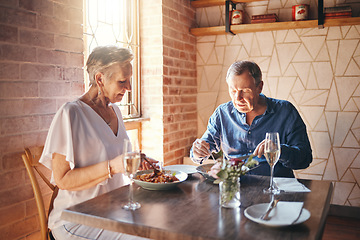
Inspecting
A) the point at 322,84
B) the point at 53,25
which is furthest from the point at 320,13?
the point at 53,25

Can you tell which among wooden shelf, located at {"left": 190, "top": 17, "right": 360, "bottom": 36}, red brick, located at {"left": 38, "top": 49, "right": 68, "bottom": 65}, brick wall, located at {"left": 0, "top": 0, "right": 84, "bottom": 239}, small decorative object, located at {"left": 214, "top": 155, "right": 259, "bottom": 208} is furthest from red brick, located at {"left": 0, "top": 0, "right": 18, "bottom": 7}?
wooden shelf, located at {"left": 190, "top": 17, "right": 360, "bottom": 36}

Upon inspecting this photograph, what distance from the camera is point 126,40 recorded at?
3.24 m

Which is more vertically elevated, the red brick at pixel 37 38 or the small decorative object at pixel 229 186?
the red brick at pixel 37 38

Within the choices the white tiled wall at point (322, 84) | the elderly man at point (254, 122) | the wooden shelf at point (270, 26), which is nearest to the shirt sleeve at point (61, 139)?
the elderly man at point (254, 122)

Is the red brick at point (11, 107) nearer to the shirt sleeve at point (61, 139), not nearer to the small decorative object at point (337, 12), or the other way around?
the shirt sleeve at point (61, 139)

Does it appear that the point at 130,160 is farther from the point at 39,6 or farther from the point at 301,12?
the point at 301,12

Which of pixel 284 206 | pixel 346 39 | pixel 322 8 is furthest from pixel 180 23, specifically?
pixel 284 206

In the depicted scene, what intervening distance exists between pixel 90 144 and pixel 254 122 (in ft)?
3.40

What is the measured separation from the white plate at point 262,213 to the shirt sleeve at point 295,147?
68 cm

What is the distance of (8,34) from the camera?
6.02 ft

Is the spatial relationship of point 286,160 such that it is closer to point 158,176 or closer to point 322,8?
point 158,176

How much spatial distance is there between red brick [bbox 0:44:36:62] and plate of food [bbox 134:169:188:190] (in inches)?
34.5

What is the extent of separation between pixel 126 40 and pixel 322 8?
1.77 metres

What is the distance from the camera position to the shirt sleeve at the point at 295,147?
195 cm
